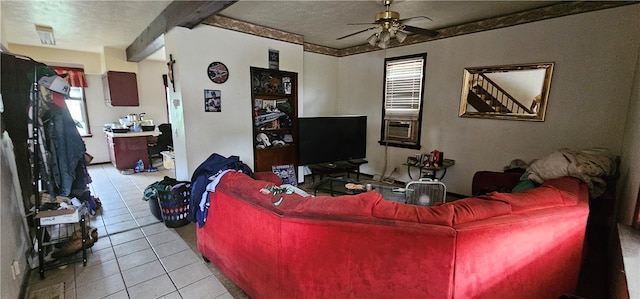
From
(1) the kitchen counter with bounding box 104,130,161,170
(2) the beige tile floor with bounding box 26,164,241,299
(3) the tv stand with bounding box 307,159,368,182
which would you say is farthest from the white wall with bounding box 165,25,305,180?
(1) the kitchen counter with bounding box 104,130,161,170

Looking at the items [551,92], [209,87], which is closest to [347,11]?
[209,87]

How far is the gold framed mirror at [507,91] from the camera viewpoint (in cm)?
309

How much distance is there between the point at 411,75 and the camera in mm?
4254

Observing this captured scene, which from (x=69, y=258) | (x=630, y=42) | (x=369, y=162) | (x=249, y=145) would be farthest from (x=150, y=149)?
(x=630, y=42)

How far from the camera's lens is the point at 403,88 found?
4.38 m

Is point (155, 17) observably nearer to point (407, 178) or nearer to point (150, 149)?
point (150, 149)

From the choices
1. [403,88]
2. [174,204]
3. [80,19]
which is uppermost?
[80,19]

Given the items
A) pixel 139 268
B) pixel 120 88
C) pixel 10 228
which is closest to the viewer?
pixel 10 228

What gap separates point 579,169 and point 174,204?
3753 millimetres

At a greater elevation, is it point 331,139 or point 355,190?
point 331,139

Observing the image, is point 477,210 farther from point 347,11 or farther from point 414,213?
point 347,11

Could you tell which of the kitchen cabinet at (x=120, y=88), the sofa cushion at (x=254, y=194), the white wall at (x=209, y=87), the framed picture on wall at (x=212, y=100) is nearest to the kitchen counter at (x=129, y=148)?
the kitchen cabinet at (x=120, y=88)

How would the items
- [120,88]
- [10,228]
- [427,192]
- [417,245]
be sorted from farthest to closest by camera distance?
[120,88] < [427,192] < [10,228] < [417,245]

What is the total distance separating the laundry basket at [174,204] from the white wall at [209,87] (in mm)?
480
